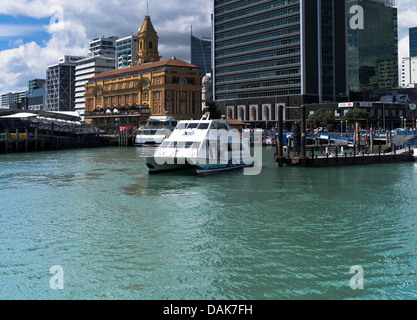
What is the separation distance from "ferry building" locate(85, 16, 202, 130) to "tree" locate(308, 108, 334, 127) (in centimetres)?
3417

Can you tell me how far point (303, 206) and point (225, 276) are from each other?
12.0 meters

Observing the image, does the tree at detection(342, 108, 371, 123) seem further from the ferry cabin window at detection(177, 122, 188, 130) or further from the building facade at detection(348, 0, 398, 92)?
the ferry cabin window at detection(177, 122, 188, 130)

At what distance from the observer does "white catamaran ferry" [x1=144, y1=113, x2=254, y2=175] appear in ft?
120

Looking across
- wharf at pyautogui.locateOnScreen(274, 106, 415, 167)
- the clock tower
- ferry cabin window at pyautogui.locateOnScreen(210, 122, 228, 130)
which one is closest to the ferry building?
the clock tower

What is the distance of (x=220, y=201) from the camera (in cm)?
2659

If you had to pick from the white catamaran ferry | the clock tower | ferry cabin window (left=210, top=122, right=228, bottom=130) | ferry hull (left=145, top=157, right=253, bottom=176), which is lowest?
ferry hull (left=145, top=157, right=253, bottom=176)

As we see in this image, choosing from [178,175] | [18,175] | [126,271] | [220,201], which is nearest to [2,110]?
[18,175]

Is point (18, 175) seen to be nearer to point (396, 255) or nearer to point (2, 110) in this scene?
point (396, 255)

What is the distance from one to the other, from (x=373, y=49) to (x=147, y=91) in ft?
306

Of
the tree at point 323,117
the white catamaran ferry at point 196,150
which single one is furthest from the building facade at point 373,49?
the white catamaran ferry at point 196,150

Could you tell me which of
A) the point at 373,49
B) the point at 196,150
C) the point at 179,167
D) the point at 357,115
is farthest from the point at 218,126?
the point at 373,49

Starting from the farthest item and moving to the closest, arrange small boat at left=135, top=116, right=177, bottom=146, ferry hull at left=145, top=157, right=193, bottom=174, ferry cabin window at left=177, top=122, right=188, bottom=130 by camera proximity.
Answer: small boat at left=135, top=116, right=177, bottom=146
ferry cabin window at left=177, top=122, right=188, bottom=130
ferry hull at left=145, top=157, right=193, bottom=174

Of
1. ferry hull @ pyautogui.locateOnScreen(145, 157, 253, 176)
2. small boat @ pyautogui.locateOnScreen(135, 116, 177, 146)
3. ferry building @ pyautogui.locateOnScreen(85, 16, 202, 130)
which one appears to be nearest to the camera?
ferry hull @ pyautogui.locateOnScreen(145, 157, 253, 176)

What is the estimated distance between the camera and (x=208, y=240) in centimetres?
1783
